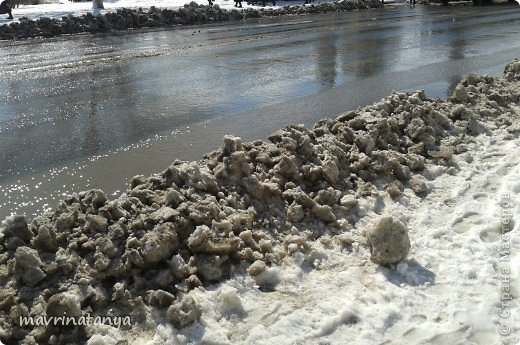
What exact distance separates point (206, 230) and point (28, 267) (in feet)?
4.25

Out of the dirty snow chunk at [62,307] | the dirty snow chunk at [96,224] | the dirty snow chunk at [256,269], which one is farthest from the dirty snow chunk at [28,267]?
the dirty snow chunk at [256,269]

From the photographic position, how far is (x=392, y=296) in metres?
3.62

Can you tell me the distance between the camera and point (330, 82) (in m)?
10.6

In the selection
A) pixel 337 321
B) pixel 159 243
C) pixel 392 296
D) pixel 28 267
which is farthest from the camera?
pixel 159 243

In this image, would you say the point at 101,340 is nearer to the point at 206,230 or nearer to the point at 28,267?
the point at 28,267

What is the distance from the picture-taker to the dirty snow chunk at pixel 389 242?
13.0 ft

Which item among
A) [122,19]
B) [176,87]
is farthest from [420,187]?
[122,19]

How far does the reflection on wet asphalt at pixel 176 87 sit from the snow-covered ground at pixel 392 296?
259 cm

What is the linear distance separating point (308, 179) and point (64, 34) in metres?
19.5

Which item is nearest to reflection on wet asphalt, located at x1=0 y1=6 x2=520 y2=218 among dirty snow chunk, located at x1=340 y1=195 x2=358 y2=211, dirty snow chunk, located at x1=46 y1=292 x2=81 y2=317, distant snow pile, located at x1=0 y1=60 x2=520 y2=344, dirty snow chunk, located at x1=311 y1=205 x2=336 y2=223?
distant snow pile, located at x1=0 y1=60 x2=520 y2=344

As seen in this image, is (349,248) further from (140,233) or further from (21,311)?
(21,311)

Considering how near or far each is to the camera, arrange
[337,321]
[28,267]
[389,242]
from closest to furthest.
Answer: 1. [337,321]
2. [28,267]
3. [389,242]

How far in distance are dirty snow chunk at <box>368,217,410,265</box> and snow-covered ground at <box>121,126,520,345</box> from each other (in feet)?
0.25

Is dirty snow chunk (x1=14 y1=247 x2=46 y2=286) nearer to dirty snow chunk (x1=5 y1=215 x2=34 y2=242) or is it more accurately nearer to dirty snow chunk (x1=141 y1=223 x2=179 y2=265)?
dirty snow chunk (x1=5 y1=215 x2=34 y2=242)
